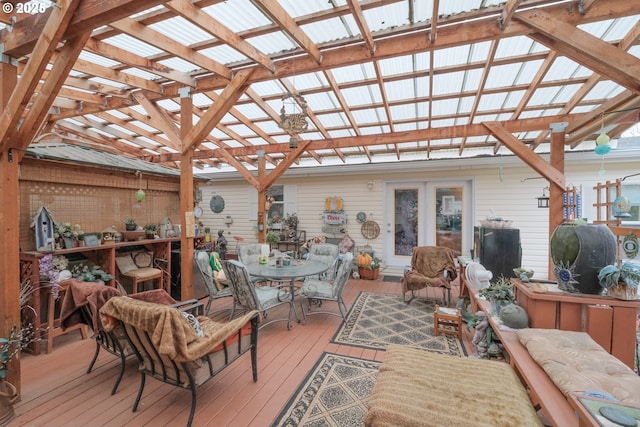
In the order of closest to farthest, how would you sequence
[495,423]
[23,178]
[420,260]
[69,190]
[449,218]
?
[495,423], [23,178], [69,190], [420,260], [449,218]

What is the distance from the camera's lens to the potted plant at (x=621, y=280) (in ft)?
6.35

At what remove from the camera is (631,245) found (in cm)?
212

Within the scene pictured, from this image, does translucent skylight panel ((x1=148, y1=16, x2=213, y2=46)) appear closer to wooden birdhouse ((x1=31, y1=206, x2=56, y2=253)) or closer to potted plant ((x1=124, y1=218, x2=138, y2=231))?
wooden birdhouse ((x1=31, y1=206, x2=56, y2=253))

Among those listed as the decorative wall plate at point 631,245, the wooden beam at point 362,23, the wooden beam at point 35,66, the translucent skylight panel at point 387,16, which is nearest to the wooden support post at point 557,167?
the decorative wall plate at point 631,245

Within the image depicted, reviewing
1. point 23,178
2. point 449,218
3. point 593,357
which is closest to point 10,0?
point 23,178

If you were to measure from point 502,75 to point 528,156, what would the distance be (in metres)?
1.20

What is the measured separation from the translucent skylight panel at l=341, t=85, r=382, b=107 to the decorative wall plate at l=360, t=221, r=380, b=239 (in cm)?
337

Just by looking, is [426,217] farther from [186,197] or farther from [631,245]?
[186,197]

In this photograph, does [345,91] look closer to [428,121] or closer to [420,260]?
[428,121]

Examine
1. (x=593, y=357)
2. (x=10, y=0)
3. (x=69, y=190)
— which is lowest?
(x=593, y=357)

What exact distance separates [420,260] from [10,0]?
5.70 meters

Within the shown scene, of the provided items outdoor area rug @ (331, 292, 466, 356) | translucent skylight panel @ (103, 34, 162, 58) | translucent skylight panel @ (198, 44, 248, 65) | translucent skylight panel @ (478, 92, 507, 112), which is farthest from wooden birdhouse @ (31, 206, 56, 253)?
translucent skylight panel @ (478, 92, 507, 112)

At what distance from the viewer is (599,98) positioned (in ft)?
13.7

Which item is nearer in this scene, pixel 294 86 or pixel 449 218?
pixel 294 86
